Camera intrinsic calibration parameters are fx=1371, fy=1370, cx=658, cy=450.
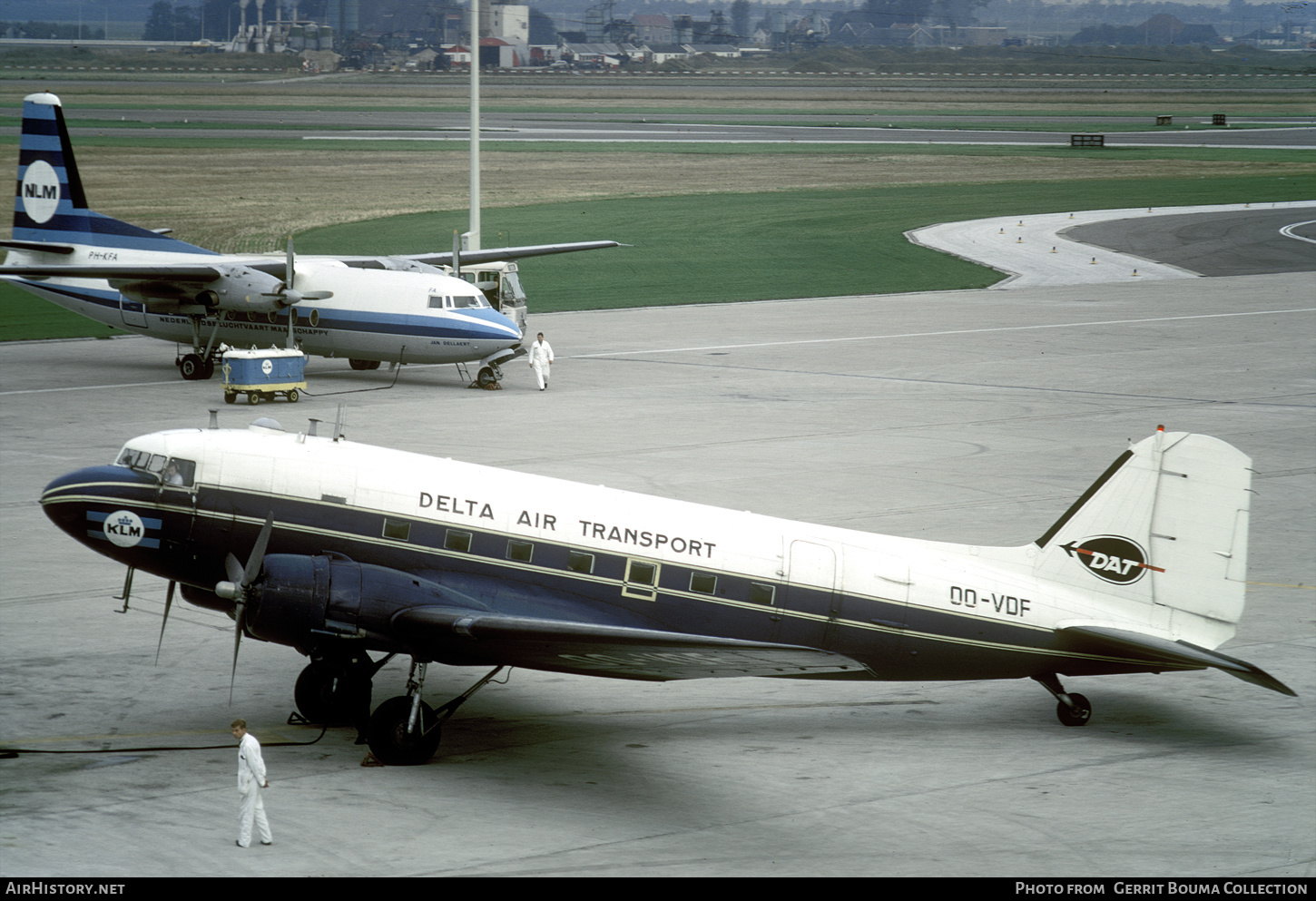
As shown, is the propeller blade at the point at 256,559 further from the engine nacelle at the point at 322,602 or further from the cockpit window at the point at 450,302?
the cockpit window at the point at 450,302

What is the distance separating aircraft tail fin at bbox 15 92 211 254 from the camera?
159 feet

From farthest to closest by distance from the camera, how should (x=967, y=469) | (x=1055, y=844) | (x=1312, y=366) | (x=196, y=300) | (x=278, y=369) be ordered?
(x=1312, y=366) → (x=196, y=300) → (x=278, y=369) → (x=967, y=469) → (x=1055, y=844)

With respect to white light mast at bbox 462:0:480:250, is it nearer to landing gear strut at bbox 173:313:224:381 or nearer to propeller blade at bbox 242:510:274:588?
landing gear strut at bbox 173:313:224:381

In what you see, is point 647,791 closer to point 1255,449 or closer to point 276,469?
point 276,469

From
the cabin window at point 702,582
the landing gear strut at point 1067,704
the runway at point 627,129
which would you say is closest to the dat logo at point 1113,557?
the landing gear strut at point 1067,704

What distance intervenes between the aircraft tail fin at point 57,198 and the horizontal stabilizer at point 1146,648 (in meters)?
39.0

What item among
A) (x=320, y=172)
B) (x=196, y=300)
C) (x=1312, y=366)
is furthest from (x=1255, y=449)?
(x=320, y=172)

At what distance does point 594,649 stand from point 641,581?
7.77ft

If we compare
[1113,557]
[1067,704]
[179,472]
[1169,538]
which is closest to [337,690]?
[179,472]

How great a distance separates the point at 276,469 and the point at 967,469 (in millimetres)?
20498

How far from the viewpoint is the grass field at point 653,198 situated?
73.7 m

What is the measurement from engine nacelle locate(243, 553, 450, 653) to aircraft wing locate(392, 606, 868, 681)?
0.84 ft

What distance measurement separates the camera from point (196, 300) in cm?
4572

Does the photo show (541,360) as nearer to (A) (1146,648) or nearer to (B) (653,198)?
(A) (1146,648)
